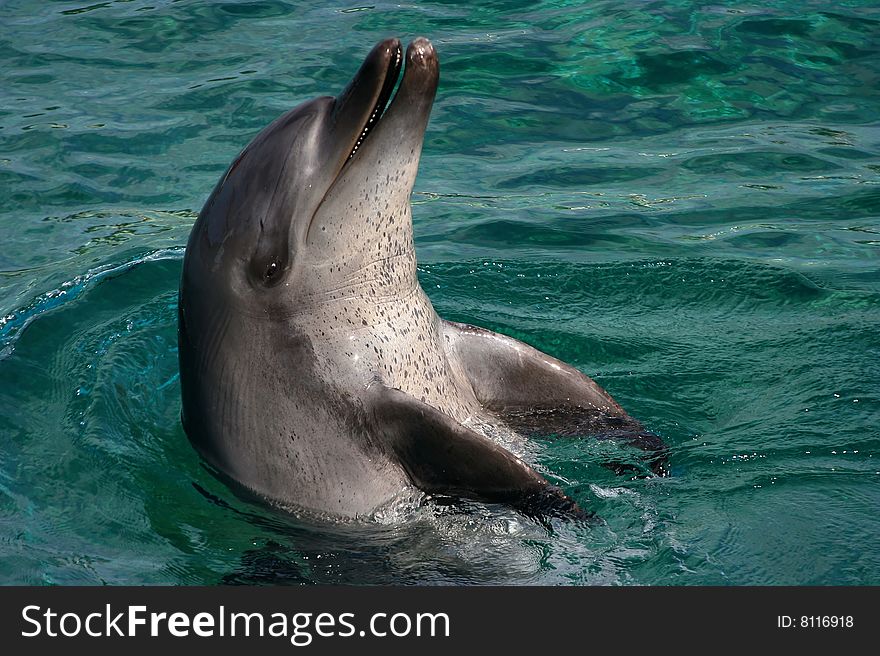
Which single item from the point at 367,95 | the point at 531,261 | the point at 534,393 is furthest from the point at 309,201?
the point at 531,261

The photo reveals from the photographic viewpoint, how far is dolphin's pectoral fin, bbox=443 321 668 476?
6.18 meters

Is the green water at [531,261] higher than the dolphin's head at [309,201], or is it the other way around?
the dolphin's head at [309,201]

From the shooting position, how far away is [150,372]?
7172mm

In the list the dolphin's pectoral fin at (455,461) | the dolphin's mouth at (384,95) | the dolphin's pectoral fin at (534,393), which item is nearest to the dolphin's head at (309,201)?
the dolphin's mouth at (384,95)

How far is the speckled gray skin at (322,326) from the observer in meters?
5.17

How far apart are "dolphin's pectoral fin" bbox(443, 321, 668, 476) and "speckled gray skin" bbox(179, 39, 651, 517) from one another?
636mm

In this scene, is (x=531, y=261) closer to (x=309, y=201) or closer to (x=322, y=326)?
(x=322, y=326)

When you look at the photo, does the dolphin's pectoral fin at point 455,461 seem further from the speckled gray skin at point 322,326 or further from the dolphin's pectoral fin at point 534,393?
the dolphin's pectoral fin at point 534,393

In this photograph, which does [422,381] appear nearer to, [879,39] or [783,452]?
[783,452]

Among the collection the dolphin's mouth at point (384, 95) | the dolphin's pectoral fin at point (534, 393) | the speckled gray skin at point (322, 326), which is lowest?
the dolphin's pectoral fin at point (534, 393)

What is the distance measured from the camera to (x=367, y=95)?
16.6ft

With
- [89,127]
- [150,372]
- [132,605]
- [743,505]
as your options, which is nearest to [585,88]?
[89,127]

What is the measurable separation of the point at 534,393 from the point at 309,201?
5.61ft

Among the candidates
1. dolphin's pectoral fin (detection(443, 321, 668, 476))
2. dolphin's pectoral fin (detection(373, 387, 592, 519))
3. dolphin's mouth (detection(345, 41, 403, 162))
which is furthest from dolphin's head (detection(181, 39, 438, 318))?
dolphin's pectoral fin (detection(443, 321, 668, 476))
